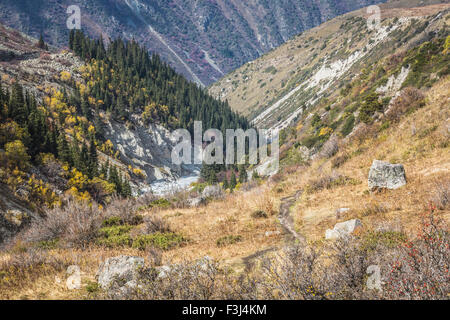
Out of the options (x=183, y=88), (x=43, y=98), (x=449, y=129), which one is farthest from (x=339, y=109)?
(x=183, y=88)

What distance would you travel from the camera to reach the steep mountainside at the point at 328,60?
87.9 meters

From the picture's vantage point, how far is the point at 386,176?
35.4 ft

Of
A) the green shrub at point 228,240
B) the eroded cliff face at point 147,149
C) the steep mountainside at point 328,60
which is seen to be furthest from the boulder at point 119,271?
the steep mountainside at point 328,60

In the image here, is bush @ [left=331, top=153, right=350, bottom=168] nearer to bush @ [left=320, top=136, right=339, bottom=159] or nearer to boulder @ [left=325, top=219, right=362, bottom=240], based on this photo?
bush @ [left=320, top=136, right=339, bottom=159]

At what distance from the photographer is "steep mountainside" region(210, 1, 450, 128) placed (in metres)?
87.9

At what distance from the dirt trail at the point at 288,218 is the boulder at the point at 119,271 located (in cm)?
514

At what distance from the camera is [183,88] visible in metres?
115

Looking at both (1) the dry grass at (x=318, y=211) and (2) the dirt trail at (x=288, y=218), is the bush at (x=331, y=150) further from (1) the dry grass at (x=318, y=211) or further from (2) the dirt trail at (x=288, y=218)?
(2) the dirt trail at (x=288, y=218)

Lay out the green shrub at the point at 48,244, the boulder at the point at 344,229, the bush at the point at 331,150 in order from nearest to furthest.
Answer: the boulder at the point at 344,229 → the green shrub at the point at 48,244 → the bush at the point at 331,150

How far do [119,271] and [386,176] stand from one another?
33.3 feet

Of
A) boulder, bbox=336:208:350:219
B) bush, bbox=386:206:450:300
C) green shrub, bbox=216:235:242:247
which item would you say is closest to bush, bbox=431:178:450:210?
boulder, bbox=336:208:350:219

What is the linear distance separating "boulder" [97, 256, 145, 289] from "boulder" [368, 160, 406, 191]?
9.31 meters

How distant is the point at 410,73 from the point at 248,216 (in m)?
25.2
